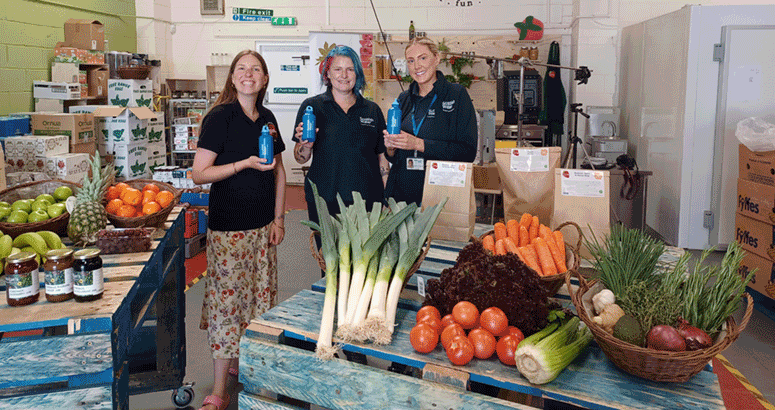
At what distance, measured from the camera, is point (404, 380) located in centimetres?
144

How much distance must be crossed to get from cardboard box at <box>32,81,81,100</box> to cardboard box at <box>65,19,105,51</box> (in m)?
0.72

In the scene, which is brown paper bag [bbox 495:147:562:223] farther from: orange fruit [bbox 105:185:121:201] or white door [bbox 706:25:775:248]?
white door [bbox 706:25:775:248]

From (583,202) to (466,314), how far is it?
107 cm

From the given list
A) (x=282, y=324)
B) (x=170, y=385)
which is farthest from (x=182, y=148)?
(x=282, y=324)

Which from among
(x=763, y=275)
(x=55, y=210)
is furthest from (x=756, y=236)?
(x=55, y=210)

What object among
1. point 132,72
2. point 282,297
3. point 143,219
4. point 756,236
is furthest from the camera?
point 132,72

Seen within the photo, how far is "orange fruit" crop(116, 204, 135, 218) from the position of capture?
243cm

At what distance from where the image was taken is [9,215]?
87.4 inches

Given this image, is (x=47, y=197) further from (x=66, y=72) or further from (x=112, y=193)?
(x=66, y=72)

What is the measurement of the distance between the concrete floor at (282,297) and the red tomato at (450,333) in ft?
5.29

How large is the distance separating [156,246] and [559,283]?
4.68 ft

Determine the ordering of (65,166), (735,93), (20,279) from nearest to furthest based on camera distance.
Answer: (20,279), (65,166), (735,93)

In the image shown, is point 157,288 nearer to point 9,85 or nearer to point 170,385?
point 170,385

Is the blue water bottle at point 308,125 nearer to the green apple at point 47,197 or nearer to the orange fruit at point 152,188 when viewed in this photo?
the orange fruit at point 152,188
